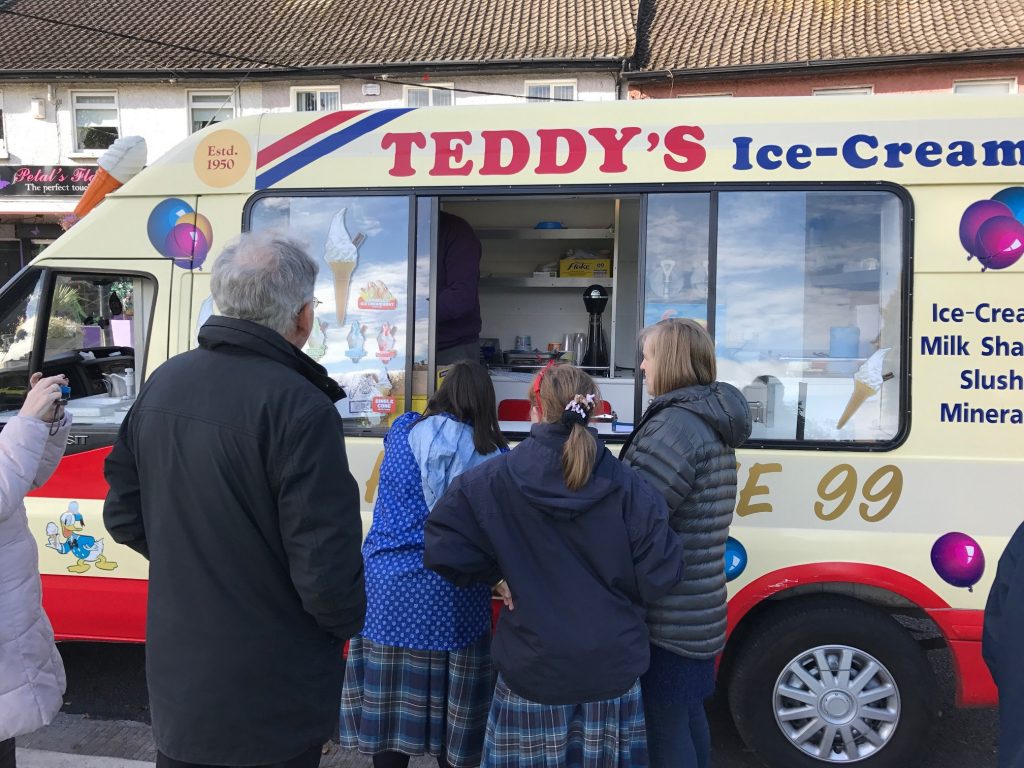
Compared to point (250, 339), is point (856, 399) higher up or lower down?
lower down

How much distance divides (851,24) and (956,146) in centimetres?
1633

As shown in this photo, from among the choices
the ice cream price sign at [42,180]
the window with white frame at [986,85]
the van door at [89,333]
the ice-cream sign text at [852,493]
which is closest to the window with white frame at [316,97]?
the ice cream price sign at [42,180]

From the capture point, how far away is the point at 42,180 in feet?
56.5

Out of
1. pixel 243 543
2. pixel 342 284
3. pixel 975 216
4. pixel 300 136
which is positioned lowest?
pixel 243 543

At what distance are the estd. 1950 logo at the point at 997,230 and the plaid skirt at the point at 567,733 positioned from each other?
223cm

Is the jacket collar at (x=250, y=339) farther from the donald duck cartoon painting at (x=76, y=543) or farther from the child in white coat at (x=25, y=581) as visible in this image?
the donald duck cartoon painting at (x=76, y=543)

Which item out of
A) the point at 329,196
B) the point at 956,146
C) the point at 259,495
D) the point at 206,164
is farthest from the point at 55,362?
the point at 956,146

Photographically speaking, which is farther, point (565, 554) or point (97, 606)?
point (97, 606)

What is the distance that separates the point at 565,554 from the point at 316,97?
16959 mm

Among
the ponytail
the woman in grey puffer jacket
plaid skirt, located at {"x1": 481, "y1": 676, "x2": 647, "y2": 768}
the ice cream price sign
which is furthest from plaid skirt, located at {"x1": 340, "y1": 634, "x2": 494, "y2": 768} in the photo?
the ice cream price sign

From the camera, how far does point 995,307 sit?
117 inches

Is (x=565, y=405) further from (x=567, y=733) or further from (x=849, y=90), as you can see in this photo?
(x=849, y=90)

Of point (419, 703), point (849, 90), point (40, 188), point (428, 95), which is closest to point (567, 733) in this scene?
point (419, 703)

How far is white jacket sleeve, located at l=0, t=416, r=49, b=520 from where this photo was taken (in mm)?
1998
